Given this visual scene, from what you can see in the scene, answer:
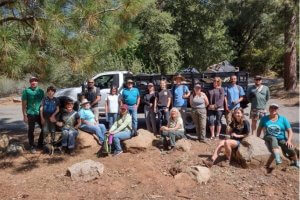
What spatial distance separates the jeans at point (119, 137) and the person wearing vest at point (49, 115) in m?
1.37

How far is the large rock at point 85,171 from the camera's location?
7410mm

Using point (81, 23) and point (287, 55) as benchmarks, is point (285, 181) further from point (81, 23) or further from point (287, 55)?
point (287, 55)

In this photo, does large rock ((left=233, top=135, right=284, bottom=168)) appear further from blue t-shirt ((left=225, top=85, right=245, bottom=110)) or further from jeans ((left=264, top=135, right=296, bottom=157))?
blue t-shirt ((left=225, top=85, right=245, bottom=110))

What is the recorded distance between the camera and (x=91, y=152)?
8844 millimetres

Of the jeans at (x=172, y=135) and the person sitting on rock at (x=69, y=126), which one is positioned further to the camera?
the person sitting on rock at (x=69, y=126)

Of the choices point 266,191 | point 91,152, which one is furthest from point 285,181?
point 91,152

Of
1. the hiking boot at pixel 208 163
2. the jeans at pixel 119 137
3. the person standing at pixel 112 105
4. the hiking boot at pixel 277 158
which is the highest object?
the person standing at pixel 112 105

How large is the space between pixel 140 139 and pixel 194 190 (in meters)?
2.11

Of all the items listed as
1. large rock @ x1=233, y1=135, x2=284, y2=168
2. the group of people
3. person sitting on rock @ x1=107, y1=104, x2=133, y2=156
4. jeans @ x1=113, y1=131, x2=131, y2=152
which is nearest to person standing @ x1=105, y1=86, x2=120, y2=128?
the group of people

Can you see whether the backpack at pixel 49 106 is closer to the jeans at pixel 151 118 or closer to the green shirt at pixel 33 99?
the green shirt at pixel 33 99

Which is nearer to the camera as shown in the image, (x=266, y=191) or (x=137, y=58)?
(x=266, y=191)

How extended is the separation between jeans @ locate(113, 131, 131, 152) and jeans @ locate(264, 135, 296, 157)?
2733 mm

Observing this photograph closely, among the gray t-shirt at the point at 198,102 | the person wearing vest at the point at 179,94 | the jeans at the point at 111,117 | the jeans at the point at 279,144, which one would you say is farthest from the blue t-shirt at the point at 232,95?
the jeans at the point at 111,117

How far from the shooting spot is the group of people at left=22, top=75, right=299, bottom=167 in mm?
7914
